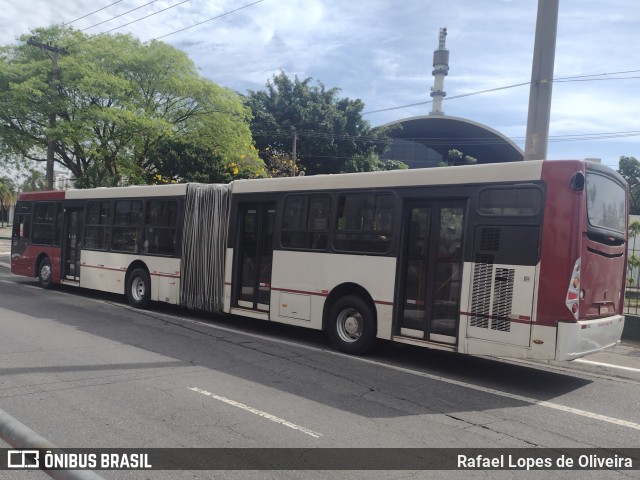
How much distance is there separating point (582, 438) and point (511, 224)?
106 inches

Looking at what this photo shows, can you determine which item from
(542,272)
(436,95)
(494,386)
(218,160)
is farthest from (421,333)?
(436,95)

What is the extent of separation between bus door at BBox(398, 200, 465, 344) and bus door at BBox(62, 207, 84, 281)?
10.0 m

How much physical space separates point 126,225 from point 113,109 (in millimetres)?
10471

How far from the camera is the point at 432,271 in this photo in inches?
302

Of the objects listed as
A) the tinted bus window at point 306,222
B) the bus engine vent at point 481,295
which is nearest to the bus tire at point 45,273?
the tinted bus window at point 306,222

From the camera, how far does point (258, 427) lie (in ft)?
16.7

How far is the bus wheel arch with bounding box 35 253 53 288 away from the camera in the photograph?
1529 cm

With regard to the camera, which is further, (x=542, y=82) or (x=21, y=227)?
(x=21, y=227)

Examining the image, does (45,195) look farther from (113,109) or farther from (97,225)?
(113,109)

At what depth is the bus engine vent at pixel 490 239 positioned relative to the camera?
7004mm

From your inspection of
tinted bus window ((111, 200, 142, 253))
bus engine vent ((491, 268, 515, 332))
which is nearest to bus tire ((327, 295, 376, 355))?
bus engine vent ((491, 268, 515, 332))

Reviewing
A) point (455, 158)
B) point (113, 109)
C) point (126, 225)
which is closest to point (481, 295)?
point (126, 225)

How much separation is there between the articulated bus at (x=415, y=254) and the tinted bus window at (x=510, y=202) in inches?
0.5

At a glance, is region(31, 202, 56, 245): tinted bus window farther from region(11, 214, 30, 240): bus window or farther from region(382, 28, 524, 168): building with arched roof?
region(382, 28, 524, 168): building with arched roof
